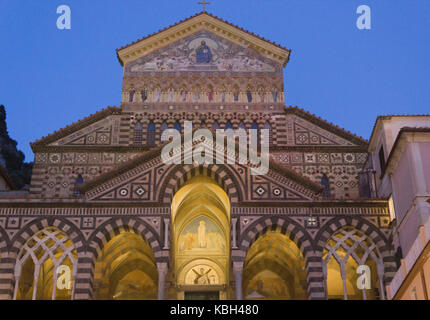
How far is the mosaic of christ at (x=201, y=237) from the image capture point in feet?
94.3

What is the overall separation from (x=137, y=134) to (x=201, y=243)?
7.51 m

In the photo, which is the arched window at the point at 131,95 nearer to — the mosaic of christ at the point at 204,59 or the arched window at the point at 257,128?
the mosaic of christ at the point at 204,59

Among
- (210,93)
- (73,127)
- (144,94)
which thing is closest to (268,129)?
(210,93)

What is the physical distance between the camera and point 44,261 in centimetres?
2452

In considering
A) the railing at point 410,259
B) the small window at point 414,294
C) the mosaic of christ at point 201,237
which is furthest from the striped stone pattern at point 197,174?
the small window at point 414,294

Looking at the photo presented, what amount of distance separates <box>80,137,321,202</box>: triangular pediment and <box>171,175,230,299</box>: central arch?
7.27 feet

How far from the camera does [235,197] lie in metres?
24.5

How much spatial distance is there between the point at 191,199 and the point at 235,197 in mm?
3924

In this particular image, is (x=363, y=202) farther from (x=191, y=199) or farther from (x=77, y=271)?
(x=77, y=271)

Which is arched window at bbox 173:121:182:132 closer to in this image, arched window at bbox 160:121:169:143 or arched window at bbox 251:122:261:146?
arched window at bbox 160:121:169:143

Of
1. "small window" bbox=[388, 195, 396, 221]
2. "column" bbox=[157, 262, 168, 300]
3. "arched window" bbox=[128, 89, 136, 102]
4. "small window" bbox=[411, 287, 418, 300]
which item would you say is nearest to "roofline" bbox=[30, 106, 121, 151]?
"arched window" bbox=[128, 89, 136, 102]

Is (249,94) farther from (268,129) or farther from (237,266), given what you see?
(237,266)
